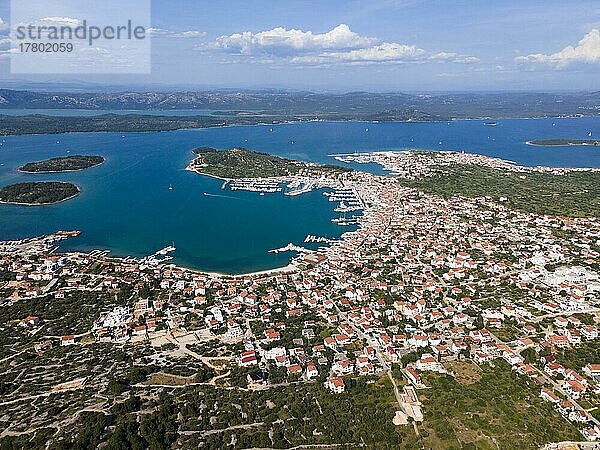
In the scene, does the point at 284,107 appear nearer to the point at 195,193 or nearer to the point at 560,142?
the point at 560,142

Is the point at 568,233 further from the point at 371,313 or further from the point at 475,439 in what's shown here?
the point at 475,439

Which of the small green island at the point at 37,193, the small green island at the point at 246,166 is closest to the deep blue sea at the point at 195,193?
the small green island at the point at 37,193

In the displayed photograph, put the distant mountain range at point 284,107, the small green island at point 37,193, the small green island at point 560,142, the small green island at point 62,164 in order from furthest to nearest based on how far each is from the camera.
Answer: the distant mountain range at point 284,107, the small green island at point 560,142, the small green island at point 62,164, the small green island at point 37,193

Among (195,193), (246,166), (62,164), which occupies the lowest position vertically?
(195,193)

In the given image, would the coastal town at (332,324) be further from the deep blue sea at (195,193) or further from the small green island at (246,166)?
the small green island at (246,166)

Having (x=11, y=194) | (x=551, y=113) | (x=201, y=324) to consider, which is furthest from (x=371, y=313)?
(x=551, y=113)

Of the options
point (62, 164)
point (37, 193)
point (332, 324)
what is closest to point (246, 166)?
point (62, 164)
